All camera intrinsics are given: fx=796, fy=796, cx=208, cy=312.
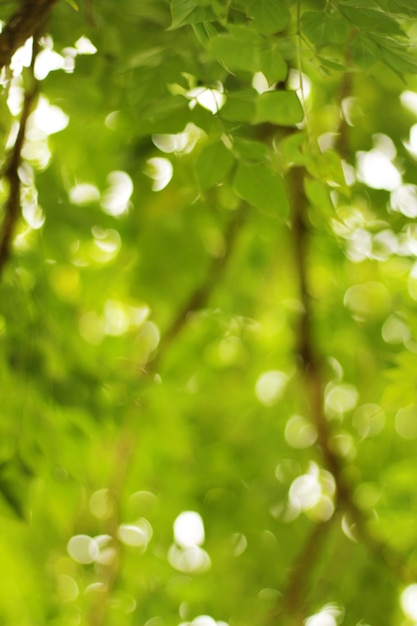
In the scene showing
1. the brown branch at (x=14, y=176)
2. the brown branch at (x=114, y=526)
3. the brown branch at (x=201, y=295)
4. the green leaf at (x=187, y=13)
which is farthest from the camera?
the brown branch at (x=201, y=295)

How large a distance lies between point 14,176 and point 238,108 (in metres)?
0.27

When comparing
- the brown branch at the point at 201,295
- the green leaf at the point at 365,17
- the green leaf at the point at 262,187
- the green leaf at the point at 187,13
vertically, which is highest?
the green leaf at the point at 187,13

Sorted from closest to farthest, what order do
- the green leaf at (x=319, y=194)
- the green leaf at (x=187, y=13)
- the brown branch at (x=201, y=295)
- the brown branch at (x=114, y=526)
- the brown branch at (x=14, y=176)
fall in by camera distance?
the green leaf at (x=187, y=13), the green leaf at (x=319, y=194), the brown branch at (x=14, y=176), the brown branch at (x=114, y=526), the brown branch at (x=201, y=295)

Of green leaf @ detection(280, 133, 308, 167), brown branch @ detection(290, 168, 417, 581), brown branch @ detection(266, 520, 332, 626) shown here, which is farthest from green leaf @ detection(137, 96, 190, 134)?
brown branch @ detection(266, 520, 332, 626)

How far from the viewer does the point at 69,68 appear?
101cm

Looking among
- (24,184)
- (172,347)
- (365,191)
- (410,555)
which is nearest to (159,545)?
(172,347)

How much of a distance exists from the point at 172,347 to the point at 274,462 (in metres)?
0.39

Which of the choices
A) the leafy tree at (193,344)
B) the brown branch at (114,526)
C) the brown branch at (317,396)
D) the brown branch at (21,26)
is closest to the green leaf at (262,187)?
the leafy tree at (193,344)

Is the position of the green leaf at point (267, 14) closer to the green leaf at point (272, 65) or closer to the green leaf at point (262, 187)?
the green leaf at point (272, 65)

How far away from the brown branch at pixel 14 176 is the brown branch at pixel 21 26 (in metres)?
0.12

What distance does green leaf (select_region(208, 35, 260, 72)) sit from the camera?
2.07 feet

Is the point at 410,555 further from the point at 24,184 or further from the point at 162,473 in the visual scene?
the point at 24,184

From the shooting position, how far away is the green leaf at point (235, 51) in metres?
0.63

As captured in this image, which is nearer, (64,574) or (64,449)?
(64,449)
